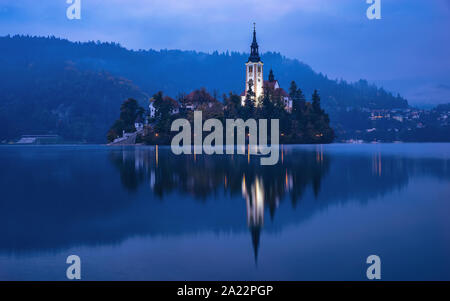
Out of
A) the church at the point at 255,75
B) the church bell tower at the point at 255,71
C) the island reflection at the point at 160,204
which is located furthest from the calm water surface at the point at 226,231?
the church bell tower at the point at 255,71

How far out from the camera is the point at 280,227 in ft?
42.4

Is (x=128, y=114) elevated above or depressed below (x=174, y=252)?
above

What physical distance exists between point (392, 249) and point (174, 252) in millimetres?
5503

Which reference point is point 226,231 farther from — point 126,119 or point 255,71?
point 255,71

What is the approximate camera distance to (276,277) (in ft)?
27.8

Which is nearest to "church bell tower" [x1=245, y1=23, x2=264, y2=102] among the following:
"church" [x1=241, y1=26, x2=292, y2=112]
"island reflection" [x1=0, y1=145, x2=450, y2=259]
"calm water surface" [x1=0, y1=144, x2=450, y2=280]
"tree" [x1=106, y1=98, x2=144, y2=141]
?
"church" [x1=241, y1=26, x2=292, y2=112]

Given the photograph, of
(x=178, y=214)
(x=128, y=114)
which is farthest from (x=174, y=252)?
(x=128, y=114)

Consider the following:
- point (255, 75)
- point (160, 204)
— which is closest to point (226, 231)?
point (160, 204)

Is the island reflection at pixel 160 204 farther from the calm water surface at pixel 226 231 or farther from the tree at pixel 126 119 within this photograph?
the tree at pixel 126 119

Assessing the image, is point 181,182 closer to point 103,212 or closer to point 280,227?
point 103,212
